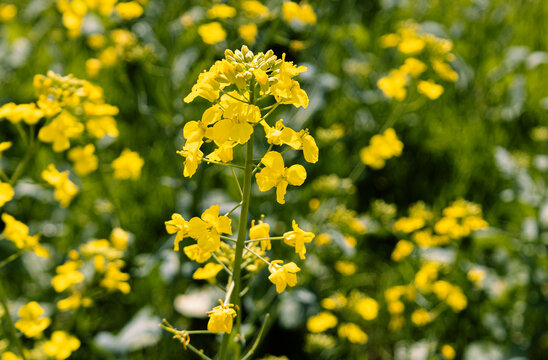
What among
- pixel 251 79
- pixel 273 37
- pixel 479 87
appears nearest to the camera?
pixel 251 79

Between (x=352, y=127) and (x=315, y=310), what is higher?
(x=352, y=127)

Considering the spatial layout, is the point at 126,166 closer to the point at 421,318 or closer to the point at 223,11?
the point at 223,11

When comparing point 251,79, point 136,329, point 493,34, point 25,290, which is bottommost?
point 25,290

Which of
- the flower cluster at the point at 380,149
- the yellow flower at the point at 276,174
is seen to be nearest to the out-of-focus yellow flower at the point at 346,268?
the flower cluster at the point at 380,149

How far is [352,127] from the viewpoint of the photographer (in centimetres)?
321

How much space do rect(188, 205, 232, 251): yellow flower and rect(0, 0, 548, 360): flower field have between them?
202mm

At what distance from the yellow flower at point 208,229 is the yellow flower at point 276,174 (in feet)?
0.39

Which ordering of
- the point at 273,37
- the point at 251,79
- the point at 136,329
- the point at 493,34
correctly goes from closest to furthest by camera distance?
1. the point at 251,79
2. the point at 136,329
3. the point at 273,37
4. the point at 493,34

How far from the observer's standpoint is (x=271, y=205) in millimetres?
2484

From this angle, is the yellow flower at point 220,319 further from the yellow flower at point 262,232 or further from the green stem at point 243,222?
the yellow flower at point 262,232

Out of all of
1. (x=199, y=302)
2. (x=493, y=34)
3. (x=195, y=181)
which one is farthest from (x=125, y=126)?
(x=493, y=34)

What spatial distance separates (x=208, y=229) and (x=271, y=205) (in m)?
1.46

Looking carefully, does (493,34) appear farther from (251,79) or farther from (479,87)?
(251,79)

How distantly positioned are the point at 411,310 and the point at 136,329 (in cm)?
137
